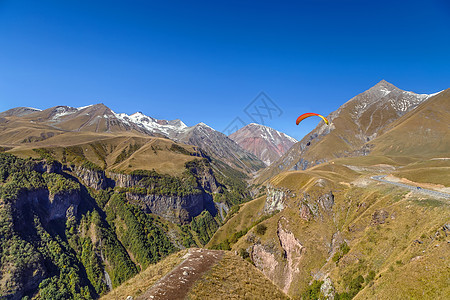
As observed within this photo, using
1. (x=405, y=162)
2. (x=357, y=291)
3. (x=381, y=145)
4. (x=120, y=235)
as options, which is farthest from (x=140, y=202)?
(x=381, y=145)

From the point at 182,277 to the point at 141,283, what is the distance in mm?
3590

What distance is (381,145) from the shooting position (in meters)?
198

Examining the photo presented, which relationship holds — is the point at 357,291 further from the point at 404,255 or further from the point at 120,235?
the point at 120,235

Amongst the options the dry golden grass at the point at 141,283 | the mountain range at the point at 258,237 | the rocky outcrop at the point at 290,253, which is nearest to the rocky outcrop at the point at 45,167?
the mountain range at the point at 258,237

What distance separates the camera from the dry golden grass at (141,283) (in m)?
16.2

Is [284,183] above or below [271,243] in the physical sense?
above

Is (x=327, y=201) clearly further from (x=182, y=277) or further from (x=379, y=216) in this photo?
(x=182, y=277)

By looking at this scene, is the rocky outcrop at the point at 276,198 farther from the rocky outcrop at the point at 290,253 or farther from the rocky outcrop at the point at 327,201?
the rocky outcrop at the point at 290,253

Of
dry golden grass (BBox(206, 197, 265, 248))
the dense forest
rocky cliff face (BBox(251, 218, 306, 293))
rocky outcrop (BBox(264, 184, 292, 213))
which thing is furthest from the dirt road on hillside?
the dense forest

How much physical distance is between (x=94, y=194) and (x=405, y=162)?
859ft

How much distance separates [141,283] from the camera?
1764cm

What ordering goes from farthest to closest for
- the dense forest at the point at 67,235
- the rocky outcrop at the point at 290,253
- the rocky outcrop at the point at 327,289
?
1. the dense forest at the point at 67,235
2. the rocky outcrop at the point at 290,253
3. the rocky outcrop at the point at 327,289

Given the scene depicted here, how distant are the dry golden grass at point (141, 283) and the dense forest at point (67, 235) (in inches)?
4624

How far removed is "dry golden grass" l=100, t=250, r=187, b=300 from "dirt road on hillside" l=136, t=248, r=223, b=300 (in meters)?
0.66
